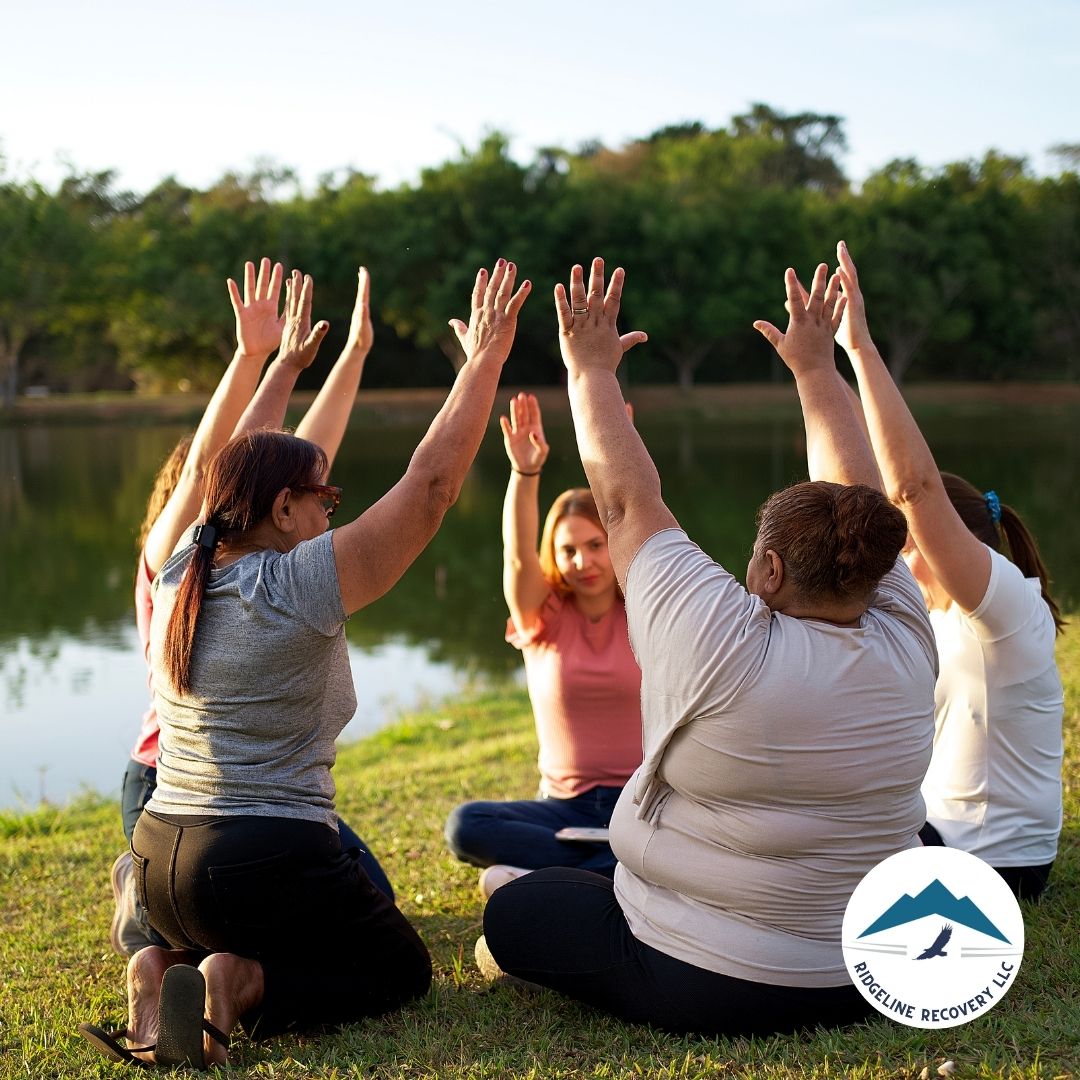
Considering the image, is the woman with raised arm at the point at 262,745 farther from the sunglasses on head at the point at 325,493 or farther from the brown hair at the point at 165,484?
the brown hair at the point at 165,484

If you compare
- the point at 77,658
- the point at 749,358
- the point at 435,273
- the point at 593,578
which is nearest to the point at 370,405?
the point at 435,273

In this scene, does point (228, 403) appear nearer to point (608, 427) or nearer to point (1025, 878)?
point (608, 427)

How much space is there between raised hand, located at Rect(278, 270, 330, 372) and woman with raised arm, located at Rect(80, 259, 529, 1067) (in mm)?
700

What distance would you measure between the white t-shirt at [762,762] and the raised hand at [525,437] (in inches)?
56.9

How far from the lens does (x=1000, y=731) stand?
2914 mm

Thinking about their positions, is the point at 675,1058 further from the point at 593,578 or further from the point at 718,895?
the point at 593,578

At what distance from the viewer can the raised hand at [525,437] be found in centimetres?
364

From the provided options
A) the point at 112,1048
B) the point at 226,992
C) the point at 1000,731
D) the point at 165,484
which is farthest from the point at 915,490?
the point at 112,1048

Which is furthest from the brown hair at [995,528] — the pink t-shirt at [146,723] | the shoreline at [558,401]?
the shoreline at [558,401]

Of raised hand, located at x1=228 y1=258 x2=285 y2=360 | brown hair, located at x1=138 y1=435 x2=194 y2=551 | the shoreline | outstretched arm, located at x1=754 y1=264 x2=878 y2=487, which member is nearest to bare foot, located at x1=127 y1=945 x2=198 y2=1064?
brown hair, located at x1=138 y1=435 x2=194 y2=551

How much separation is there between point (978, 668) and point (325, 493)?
1.54 meters

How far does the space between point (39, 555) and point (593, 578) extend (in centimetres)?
1315

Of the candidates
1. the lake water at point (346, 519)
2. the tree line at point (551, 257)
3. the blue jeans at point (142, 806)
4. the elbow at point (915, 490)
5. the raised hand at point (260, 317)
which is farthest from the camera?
the tree line at point (551, 257)

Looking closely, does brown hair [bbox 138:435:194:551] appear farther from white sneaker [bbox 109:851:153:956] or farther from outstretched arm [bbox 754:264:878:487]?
outstretched arm [bbox 754:264:878:487]
